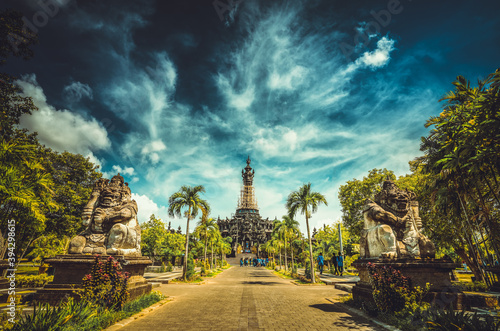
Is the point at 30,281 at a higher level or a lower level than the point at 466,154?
lower

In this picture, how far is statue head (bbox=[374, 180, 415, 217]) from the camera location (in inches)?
305

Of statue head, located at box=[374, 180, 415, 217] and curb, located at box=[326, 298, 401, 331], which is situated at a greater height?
statue head, located at box=[374, 180, 415, 217]

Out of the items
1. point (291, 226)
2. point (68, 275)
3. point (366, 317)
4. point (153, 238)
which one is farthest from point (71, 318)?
point (153, 238)

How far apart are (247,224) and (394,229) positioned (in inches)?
2795

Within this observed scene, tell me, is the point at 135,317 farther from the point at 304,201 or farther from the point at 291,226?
the point at 291,226

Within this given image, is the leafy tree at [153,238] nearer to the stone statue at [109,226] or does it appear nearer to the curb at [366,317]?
the stone statue at [109,226]

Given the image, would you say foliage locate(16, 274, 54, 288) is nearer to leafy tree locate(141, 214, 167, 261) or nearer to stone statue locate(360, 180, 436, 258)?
stone statue locate(360, 180, 436, 258)

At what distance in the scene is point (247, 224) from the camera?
76.5 metres

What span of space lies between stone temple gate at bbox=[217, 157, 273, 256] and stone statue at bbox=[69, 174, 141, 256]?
61.9 m

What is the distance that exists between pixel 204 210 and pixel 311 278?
9.88m

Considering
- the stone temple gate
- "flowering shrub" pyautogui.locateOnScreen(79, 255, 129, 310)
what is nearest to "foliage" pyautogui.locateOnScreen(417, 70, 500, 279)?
"flowering shrub" pyautogui.locateOnScreen(79, 255, 129, 310)

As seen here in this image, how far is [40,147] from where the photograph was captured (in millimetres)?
17234

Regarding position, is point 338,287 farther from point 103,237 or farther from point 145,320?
point 103,237

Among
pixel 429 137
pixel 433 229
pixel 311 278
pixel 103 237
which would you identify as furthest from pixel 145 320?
pixel 433 229
